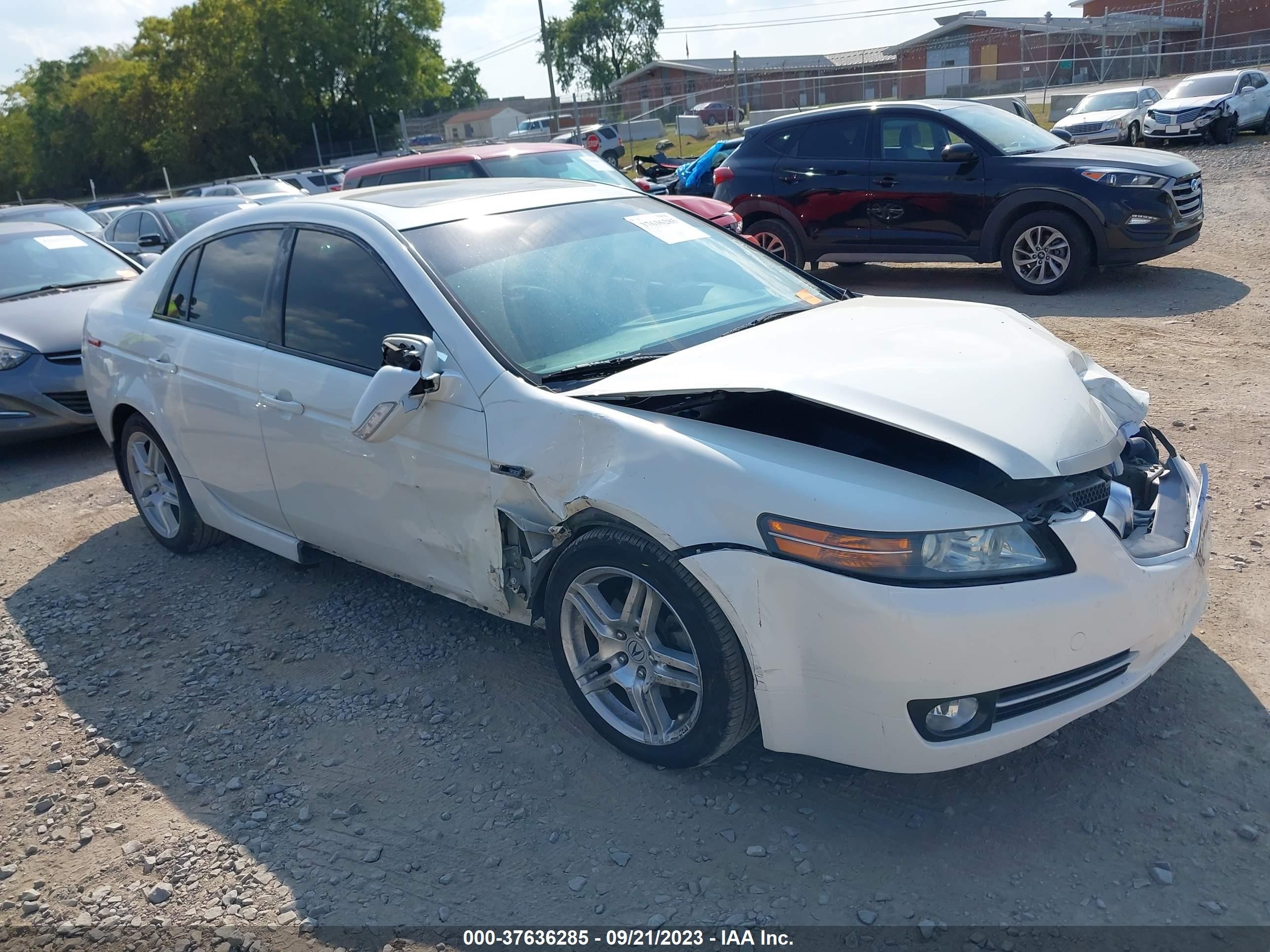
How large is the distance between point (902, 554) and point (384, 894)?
1682 mm

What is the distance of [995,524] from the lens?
2.64 meters

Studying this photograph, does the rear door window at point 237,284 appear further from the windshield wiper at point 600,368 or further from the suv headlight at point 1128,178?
the suv headlight at point 1128,178

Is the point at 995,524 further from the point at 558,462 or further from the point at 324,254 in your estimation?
the point at 324,254

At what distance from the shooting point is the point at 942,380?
3.02 m

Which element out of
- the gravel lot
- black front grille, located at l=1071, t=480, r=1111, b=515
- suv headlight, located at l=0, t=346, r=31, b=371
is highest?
black front grille, located at l=1071, t=480, r=1111, b=515

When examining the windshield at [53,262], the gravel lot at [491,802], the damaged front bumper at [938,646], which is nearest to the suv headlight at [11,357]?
the windshield at [53,262]

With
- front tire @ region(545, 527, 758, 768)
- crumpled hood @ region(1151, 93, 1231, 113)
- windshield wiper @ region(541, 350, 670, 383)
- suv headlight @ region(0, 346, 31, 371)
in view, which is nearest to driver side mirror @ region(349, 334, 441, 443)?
windshield wiper @ region(541, 350, 670, 383)

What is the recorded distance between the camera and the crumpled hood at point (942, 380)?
2.78m

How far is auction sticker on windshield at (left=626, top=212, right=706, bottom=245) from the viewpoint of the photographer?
13.8ft

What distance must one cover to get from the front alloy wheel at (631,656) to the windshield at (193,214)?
11210 millimetres

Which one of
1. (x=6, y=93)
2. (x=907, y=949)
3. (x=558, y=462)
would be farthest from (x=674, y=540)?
(x=6, y=93)

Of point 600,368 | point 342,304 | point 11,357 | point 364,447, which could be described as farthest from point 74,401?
point 600,368

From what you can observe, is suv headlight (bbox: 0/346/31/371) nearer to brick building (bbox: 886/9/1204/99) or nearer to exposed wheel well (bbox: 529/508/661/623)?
exposed wheel well (bbox: 529/508/661/623)

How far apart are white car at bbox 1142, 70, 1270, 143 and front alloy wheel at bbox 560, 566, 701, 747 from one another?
2247 cm
